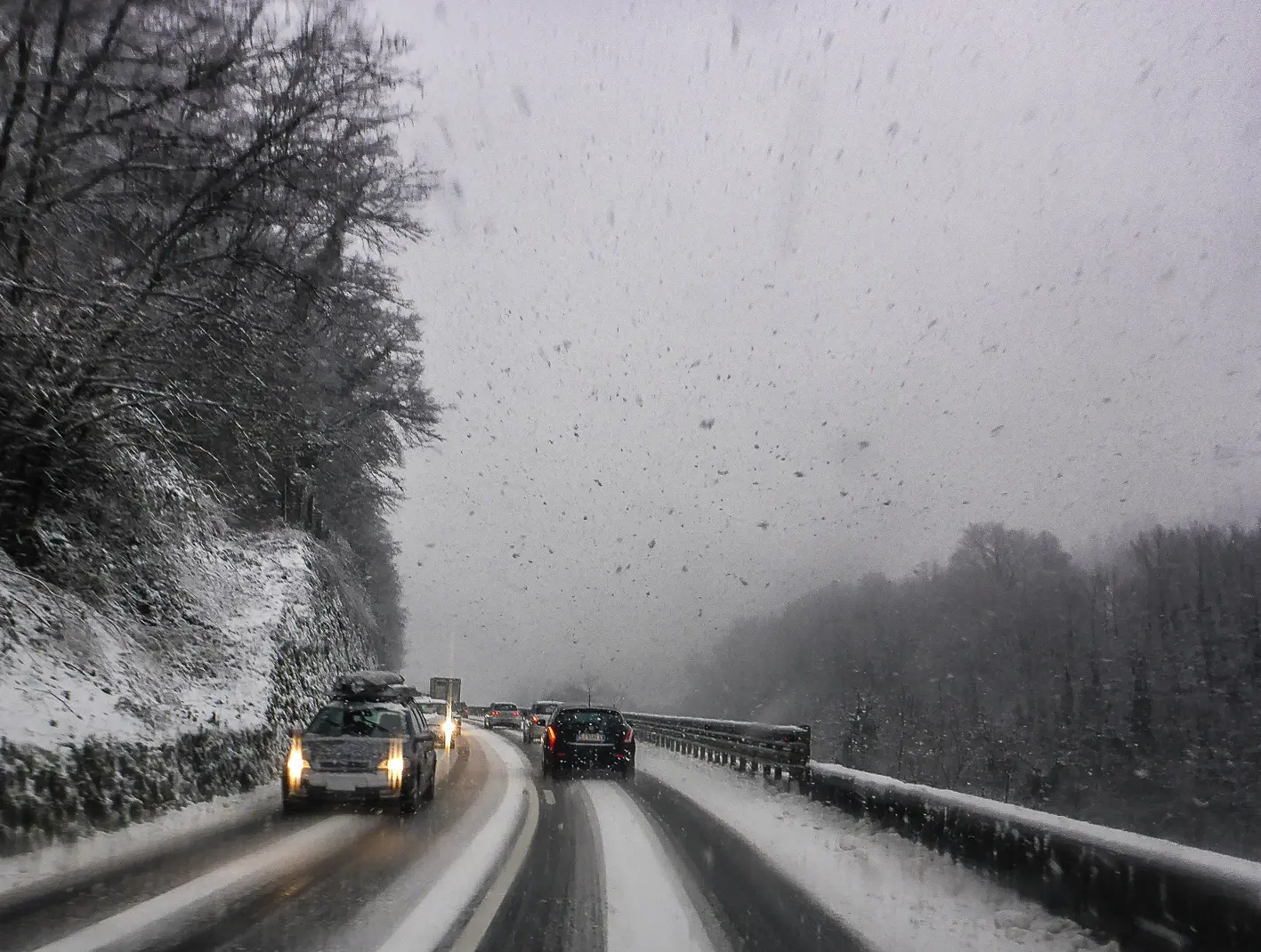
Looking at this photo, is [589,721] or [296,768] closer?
[296,768]

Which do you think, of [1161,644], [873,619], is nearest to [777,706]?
[873,619]

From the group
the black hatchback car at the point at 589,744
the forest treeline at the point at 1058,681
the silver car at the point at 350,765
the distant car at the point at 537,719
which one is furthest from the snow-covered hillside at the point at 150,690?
the forest treeline at the point at 1058,681

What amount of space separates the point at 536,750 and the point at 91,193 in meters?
22.5

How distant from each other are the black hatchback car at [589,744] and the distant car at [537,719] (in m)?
13.2

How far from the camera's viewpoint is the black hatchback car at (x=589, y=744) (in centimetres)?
1873

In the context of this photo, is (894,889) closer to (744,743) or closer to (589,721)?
(589,721)

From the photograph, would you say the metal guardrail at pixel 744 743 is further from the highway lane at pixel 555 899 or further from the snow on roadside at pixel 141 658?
the snow on roadside at pixel 141 658

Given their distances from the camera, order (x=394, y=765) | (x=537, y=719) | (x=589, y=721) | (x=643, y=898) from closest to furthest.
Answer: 1. (x=643, y=898)
2. (x=394, y=765)
3. (x=589, y=721)
4. (x=537, y=719)

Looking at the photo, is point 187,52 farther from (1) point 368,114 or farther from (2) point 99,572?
(2) point 99,572

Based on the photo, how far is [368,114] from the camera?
12672 millimetres

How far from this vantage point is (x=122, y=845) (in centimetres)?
914

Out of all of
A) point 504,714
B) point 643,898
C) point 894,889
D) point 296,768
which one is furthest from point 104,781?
point 504,714

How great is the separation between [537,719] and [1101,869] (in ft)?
92.7

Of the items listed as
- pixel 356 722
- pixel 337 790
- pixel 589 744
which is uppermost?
pixel 356 722
